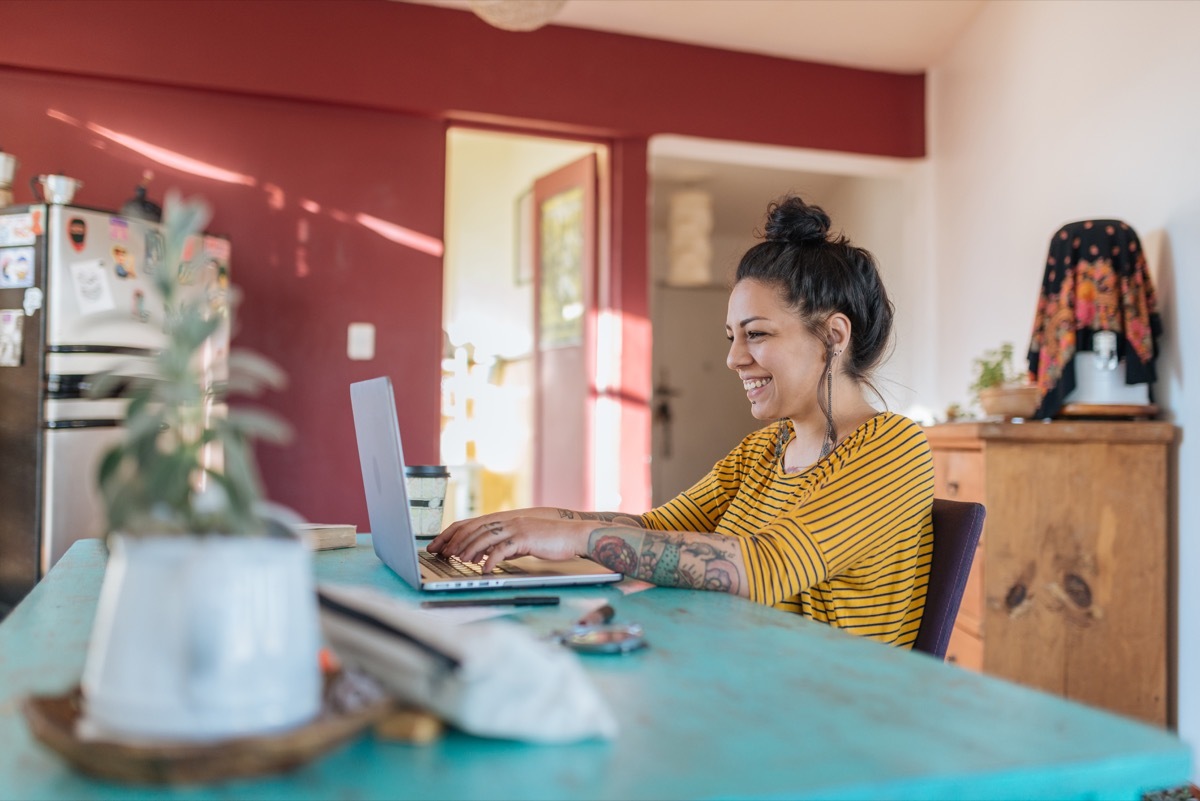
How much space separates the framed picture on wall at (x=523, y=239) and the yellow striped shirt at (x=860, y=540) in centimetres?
450

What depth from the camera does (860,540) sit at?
133 cm

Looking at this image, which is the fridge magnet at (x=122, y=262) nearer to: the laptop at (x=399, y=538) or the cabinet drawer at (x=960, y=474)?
the laptop at (x=399, y=538)

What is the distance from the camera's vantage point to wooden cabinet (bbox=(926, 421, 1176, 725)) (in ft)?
9.51

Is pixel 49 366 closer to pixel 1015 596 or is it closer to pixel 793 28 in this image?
pixel 1015 596

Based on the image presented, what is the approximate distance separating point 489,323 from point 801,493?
4926 mm

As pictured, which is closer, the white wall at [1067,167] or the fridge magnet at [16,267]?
the white wall at [1067,167]

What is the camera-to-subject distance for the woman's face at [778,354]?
5.42ft

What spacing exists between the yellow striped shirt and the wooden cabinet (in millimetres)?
1601

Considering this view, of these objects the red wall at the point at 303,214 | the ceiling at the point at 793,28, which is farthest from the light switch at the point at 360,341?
the ceiling at the point at 793,28

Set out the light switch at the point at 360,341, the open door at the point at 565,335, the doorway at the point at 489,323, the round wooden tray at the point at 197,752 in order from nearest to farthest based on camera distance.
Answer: the round wooden tray at the point at 197,752 → the light switch at the point at 360,341 → the open door at the point at 565,335 → the doorway at the point at 489,323

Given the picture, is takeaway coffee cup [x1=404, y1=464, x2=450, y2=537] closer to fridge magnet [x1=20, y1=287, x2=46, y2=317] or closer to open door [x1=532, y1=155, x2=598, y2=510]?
fridge magnet [x1=20, y1=287, x2=46, y2=317]

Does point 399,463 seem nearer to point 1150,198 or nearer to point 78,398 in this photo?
point 78,398

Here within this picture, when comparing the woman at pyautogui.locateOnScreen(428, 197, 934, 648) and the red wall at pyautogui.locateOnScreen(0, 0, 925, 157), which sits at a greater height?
the red wall at pyautogui.locateOnScreen(0, 0, 925, 157)

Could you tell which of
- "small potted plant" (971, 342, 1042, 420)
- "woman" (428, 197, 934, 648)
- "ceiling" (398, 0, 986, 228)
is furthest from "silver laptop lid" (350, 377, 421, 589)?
"ceiling" (398, 0, 986, 228)
